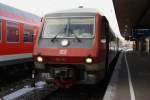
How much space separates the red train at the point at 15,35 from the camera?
43.2 feet

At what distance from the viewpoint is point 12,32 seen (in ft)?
46.2

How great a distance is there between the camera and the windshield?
10844mm

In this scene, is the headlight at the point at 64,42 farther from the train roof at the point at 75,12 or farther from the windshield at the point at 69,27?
the train roof at the point at 75,12

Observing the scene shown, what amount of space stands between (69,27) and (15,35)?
4070mm

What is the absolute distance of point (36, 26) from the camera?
1791cm

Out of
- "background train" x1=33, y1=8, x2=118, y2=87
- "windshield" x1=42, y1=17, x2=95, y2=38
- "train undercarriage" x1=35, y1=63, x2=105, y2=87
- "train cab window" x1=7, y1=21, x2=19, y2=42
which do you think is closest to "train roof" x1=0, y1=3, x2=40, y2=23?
"train cab window" x1=7, y1=21, x2=19, y2=42

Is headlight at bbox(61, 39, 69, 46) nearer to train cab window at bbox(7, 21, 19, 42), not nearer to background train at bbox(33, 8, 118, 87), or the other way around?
background train at bbox(33, 8, 118, 87)

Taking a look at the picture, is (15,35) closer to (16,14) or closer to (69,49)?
(16,14)

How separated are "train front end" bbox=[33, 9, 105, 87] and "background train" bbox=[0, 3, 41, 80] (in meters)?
2.47

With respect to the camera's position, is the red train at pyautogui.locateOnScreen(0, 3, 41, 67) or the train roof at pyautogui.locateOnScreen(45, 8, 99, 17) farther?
the red train at pyautogui.locateOnScreen(0, 3, 41, 67)

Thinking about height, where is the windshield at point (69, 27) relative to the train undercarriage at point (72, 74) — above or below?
above

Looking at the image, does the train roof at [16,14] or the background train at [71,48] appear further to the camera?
the train roof at [16,14]

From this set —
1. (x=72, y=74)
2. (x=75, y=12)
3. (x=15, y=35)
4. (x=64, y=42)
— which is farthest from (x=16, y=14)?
(x=72, y=74)

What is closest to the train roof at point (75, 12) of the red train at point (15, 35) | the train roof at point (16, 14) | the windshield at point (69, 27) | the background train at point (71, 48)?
the background train at point (71, 48)
